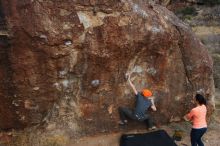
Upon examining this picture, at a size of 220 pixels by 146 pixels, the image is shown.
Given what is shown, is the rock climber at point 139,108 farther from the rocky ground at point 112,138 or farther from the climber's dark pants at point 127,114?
the rocky ground at point 112,138

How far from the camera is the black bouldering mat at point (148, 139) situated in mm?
8977

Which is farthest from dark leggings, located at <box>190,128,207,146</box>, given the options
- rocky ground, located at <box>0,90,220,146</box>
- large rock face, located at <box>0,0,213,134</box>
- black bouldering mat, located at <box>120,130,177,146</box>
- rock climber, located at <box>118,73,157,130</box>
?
large rock face, located at <box>0,0,213,134</box>

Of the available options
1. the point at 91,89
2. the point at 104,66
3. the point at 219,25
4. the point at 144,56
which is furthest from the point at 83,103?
the point at 219,25

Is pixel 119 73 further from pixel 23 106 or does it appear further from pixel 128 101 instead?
pixel 23 106

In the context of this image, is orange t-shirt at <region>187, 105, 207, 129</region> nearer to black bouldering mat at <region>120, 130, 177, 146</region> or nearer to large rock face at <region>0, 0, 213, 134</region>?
black bouldering mat at <region>120, 130, 177, 146</region>

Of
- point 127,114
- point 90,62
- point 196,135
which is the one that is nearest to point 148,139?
point 127,114

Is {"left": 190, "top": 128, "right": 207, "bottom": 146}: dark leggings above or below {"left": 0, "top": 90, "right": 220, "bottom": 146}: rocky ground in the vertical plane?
→ above

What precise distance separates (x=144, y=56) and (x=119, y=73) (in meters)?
0.70

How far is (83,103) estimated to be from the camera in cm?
901

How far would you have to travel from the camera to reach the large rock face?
8.16 meters

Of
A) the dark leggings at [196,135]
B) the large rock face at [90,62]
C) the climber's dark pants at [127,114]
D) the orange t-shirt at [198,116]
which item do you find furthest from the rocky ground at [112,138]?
the orange t-shirt at [198,116]

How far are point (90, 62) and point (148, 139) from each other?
2174 millimetres

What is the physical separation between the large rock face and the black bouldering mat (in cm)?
43

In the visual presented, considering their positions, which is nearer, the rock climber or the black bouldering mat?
the black bouldering mat
